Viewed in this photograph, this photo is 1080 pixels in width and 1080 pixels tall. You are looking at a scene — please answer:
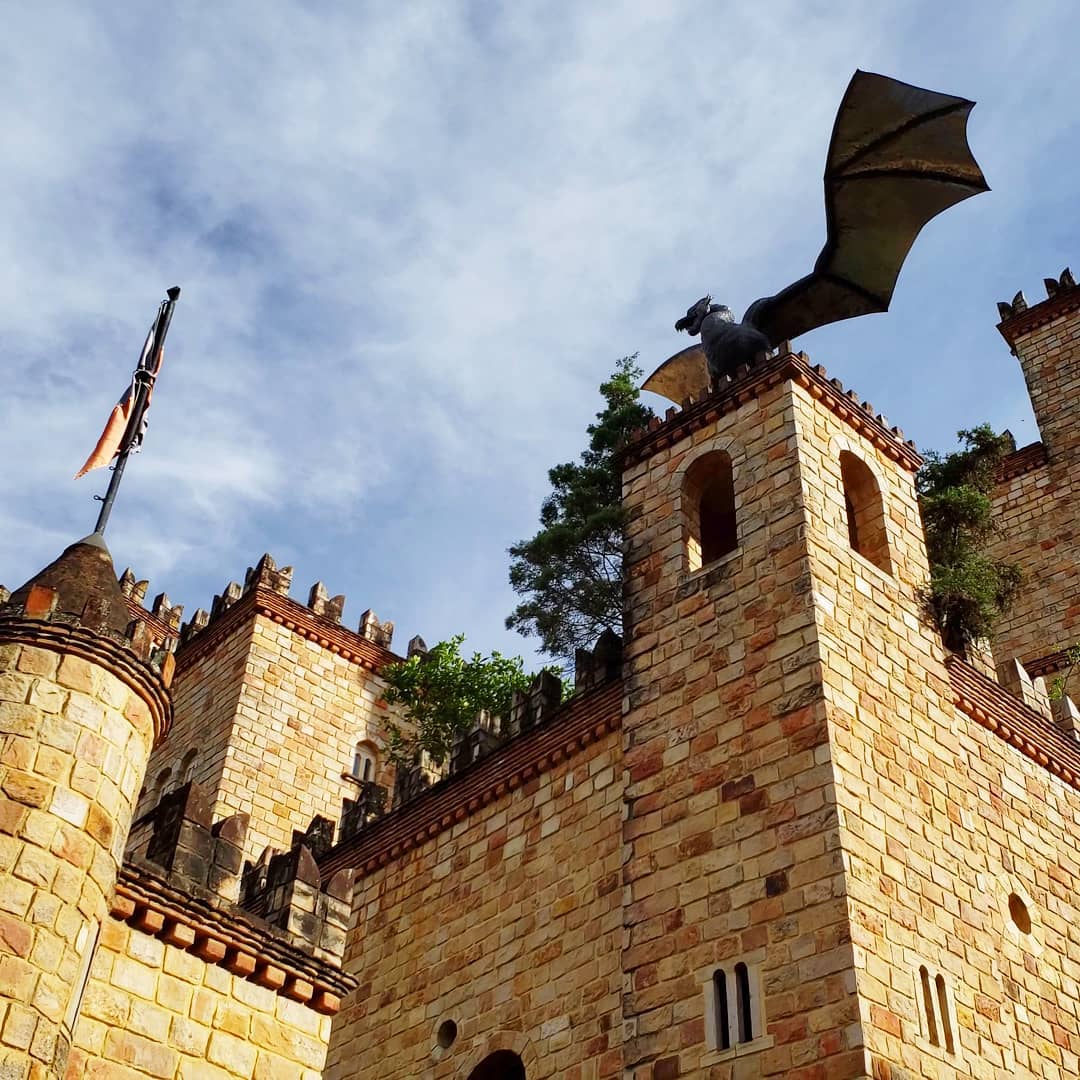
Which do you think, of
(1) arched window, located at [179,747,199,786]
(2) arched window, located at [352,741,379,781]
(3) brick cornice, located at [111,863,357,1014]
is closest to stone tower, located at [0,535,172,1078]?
(3) brick cornice, located at [111,863,357,1014]

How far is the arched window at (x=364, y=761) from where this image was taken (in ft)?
73.6

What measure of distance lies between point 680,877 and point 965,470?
33.9 ft

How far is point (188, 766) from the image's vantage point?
21781mm

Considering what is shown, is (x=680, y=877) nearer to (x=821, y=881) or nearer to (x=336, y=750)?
(x=821, y=881)

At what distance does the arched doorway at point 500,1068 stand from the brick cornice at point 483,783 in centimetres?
283

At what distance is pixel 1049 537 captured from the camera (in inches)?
945

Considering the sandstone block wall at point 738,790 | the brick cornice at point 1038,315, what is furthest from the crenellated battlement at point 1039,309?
the sandstone block wall at point 738,790

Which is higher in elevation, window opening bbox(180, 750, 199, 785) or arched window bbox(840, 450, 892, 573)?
window opening bbox(180, 750, 199, 785)

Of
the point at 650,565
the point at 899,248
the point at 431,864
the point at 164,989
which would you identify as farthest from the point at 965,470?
the point at 164,989

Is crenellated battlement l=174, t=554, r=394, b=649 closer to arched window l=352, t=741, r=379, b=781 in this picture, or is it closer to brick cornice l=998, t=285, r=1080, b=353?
arched window l=352, t=741, r=379, b=781

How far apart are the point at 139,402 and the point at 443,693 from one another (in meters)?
12.0

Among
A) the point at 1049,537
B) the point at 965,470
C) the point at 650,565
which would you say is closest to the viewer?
the point at 650,565

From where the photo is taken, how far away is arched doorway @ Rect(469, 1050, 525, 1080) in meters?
13.3

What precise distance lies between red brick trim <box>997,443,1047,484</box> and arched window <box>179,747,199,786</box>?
14904mm
